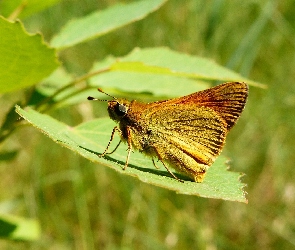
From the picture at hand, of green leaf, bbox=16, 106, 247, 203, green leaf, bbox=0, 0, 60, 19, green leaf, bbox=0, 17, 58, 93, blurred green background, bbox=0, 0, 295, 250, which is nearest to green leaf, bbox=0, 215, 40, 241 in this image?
green leaf, bbox=16, 106, 247, 203

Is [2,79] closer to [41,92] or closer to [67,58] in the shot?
[41,92]

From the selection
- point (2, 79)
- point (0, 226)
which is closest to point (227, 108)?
point (2, 79)

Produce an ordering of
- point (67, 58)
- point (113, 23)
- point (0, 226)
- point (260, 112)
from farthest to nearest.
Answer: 1. point (67, 58)
2. point (260, 112)
3. point (0, 226)
4. point (113, 23)

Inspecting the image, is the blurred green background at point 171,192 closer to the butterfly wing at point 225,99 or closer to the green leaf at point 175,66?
the green leaf at point 175,66

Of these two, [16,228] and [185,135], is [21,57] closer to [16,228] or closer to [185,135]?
[185,135]

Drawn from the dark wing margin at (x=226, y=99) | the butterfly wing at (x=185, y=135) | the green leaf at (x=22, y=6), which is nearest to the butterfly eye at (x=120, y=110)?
the butterfly wing at (x=185, y=135)

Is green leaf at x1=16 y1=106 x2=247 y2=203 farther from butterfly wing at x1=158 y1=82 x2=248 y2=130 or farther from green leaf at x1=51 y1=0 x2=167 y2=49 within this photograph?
green leaf at x1=51 y1=0 x2=167 y2=49
